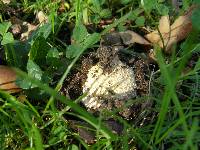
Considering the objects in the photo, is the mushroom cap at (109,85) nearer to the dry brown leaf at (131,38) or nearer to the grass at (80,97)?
the grass at (80,97)

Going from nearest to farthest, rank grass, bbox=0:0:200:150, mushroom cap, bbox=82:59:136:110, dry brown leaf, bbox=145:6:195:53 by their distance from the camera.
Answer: grass, bbox=0:0:200:150, mushroom cap, bbox=82:59:136:110, dry brown leaf, bbox=145:6:195:53

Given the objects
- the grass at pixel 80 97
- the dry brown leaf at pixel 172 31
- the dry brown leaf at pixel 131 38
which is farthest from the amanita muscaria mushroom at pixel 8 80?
the dry brown leaf at pixel 172 31

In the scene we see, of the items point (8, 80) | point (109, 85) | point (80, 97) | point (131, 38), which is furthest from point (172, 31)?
point (8, 80)

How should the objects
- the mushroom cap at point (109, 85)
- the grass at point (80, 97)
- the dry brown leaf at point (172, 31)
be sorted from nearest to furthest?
the grass at point (80, 97) → the mushroom cap at point (109, 85) → the dry brown leaf at point (172, 31)

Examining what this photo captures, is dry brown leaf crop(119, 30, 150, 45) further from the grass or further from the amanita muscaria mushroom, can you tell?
the amanita muscaria mushroom

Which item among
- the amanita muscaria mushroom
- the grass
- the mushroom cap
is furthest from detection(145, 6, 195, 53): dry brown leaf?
the amanita muscaria mushroom

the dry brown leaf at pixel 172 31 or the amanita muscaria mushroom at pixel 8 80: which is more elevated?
the dry brown leaf at pixel 172 31

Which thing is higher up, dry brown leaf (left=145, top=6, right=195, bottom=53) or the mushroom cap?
dry brown leaf (left=145, top=6, right=195, bottom=53)
